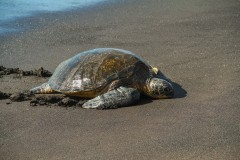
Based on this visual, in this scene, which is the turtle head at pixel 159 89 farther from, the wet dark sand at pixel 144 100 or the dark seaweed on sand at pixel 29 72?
the dark seaweed on sand at pixel 29 72

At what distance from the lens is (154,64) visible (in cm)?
673

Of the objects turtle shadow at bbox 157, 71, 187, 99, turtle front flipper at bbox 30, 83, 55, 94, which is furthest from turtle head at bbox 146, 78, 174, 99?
turtle front flipper at bbox 30, 83, 55, 94

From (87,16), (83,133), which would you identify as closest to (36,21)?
(87,16)

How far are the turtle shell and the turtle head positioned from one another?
178mm

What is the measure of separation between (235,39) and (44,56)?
3.28 metres

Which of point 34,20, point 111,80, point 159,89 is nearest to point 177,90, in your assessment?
point 159,89

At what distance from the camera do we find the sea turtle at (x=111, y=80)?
5.22 metres

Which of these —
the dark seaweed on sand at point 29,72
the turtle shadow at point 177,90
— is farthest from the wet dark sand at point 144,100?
the dark seaweed on sand at point 29,72

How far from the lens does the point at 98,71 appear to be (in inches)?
212

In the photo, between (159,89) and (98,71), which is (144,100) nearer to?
(159,89)

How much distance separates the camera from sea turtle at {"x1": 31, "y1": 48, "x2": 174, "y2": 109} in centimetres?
522

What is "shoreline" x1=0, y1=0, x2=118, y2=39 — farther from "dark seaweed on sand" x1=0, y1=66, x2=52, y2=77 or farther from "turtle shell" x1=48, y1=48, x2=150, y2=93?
"turtle shell" x1=48, y1=48, x2=150, y2=93

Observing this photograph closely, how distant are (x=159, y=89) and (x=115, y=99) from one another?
555mm

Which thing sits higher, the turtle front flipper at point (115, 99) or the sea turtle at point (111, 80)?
the sea turtle at point (111, 80)
